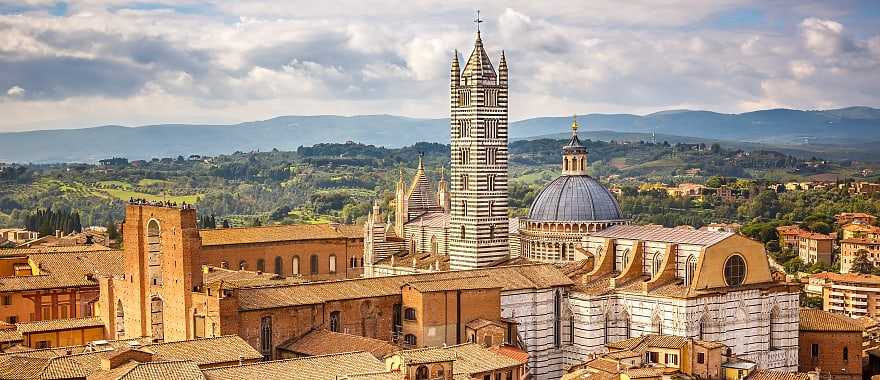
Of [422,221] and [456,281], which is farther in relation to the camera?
[422,221]

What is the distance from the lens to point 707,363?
4381cm

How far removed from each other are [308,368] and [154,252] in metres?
13.0

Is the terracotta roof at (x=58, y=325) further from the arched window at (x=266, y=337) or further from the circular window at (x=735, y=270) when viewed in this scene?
the circular window at (x=735, y=270)

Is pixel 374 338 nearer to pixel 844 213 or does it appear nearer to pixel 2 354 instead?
pixel 2 354

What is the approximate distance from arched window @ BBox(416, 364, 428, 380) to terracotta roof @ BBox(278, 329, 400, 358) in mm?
3849

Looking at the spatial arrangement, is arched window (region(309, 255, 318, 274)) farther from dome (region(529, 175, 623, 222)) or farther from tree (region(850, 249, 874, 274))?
tree (region(850, 249, 874, 274))

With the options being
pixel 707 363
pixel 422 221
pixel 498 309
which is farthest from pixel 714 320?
pixel 422 221

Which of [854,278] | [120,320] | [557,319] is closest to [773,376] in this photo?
[557,319]

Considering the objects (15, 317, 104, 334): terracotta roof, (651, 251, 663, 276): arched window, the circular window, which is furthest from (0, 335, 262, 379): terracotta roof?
the circular window

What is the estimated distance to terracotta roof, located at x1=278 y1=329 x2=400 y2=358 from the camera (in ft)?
136

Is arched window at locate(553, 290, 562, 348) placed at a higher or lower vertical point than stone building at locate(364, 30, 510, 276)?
lower

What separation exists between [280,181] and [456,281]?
127 metres

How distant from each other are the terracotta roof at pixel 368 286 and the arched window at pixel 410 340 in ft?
5.52

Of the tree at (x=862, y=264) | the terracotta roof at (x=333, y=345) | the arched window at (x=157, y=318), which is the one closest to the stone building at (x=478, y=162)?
the terracotta roof at (x=333, y=345)
